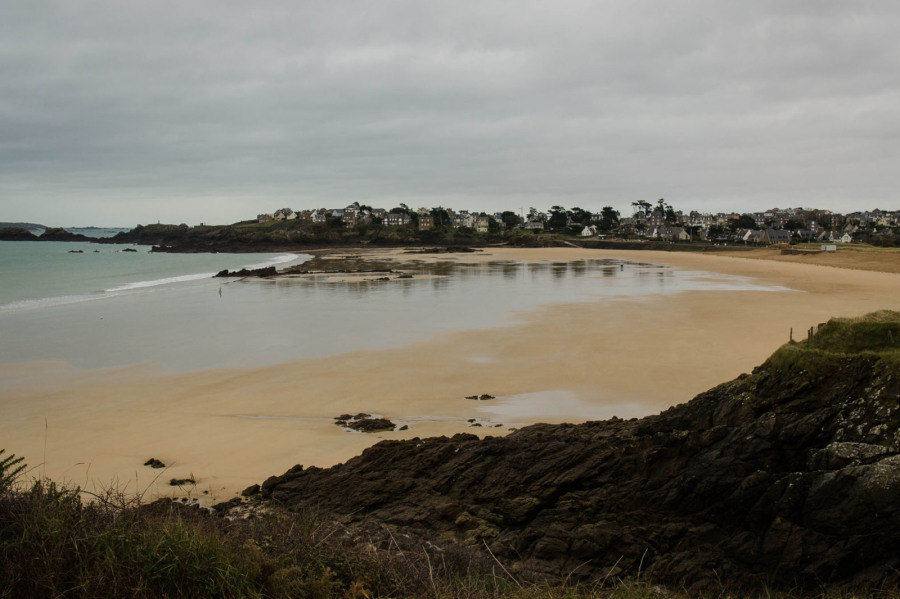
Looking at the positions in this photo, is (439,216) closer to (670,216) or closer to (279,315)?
(670,216)

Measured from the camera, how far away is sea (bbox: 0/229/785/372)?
728 inches

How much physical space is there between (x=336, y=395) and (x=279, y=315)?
520 inches

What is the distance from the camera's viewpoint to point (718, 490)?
5.62 m

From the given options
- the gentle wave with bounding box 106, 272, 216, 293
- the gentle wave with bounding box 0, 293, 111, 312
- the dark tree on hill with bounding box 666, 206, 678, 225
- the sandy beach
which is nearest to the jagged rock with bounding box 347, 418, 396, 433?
the sandy beach

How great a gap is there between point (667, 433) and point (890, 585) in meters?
2.38

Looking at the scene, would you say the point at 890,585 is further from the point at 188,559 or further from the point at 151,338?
the point at 151,338

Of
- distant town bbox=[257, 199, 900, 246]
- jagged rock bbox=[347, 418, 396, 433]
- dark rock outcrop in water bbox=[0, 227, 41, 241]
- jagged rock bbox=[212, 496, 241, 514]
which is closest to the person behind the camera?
jagged rock bbox=[212, 496, 241, 514]

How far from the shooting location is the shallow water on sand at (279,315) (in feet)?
60.3

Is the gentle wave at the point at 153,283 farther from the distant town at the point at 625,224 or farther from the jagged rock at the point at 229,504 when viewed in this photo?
the distant town at the point at 625,224

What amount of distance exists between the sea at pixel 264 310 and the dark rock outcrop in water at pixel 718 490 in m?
A: 11.3

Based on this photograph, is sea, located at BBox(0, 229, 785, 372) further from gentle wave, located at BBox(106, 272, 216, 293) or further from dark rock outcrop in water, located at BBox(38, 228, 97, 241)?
dark rock outcrop in water, located at BBox(38, 228, 97, 241)

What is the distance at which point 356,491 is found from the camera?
24.1ft

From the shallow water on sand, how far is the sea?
62 mm

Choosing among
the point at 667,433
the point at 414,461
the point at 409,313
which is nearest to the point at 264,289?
the point at 409,313
